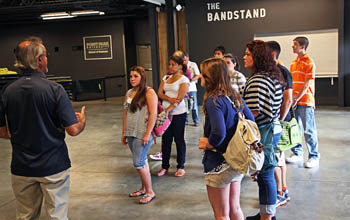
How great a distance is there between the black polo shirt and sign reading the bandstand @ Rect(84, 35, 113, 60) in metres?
13.7

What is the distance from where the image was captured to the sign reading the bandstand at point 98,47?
15695 millimetres

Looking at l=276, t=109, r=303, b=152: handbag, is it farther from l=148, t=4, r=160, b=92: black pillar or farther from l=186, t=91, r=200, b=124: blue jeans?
l=148, t=4, r=160, b=92: black pillar

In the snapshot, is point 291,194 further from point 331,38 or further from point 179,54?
point 331,38

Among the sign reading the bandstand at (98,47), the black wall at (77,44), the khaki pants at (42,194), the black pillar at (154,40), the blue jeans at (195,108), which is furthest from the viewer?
the sign reading the bandstand at (98,47)

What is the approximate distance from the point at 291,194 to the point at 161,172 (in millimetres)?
1569

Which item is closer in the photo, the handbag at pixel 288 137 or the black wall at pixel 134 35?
the handbag at pixel 288 137

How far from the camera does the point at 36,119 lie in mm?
2273

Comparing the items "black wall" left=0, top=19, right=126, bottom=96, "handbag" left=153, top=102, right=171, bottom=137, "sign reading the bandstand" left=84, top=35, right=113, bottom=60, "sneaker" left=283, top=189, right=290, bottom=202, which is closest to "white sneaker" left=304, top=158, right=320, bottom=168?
"sneaker" left=283, top=189, right=290, bottom=202

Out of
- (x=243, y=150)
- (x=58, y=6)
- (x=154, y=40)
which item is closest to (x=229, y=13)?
(x=154, y=40)

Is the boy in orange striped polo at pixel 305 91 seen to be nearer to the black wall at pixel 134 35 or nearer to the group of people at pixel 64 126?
the group of people at pixel 64 126

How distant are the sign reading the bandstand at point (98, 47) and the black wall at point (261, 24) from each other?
5962 millimetres

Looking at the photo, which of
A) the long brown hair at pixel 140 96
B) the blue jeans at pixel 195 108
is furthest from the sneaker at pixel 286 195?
the blue jeans at pixel 195 108

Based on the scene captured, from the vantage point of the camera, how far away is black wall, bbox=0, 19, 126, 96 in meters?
15.6

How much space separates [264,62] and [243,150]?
84 centimetres
